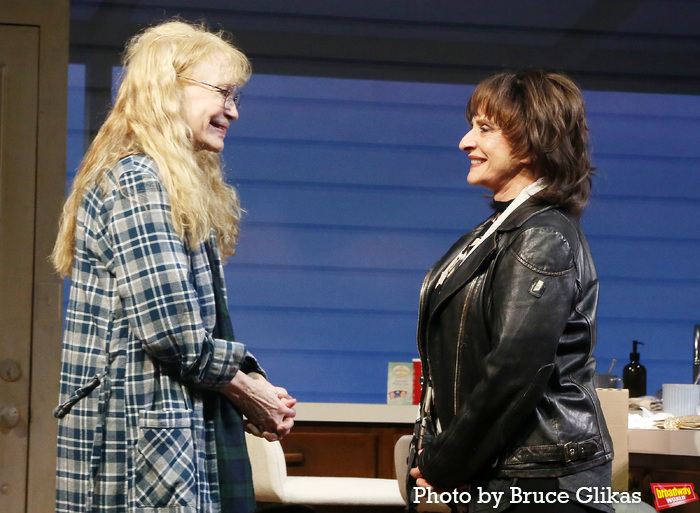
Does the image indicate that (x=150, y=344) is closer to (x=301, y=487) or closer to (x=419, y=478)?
(x=419, y=478)

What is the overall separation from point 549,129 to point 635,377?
226 cm

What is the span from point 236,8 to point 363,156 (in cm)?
101

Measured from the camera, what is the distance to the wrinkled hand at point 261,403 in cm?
164

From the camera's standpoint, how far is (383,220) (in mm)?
4039

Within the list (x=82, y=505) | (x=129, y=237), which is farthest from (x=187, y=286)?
(x=82, y=505)

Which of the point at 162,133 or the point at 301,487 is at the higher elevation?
the point at 162,133

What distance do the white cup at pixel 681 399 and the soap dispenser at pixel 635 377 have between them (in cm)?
63

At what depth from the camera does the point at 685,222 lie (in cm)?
413

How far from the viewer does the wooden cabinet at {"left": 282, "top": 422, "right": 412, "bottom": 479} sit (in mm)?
3395

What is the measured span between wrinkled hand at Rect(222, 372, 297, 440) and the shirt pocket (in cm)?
16

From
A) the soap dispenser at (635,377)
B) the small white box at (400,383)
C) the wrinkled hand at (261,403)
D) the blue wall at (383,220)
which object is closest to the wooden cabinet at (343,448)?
the small white box at (400,383)

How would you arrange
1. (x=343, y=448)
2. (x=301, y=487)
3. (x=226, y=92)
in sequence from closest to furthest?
(x=226, y=92) → (x=301, y=487) → (x=343, y=448)

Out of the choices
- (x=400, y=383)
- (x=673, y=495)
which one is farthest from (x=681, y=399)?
(x=400, y=383)

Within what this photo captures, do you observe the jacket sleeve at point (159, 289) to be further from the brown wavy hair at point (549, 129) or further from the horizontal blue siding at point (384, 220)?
the horizontal blue siding at point (384, 220)
